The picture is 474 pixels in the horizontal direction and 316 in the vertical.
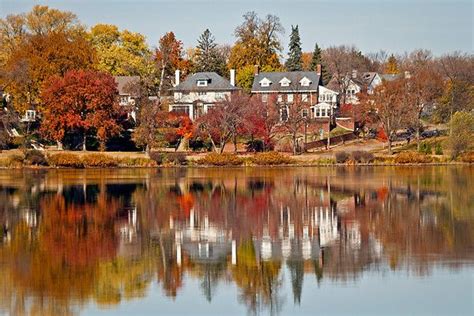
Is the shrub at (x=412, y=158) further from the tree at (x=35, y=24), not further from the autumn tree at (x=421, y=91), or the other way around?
the tree at (x=35, y=24)

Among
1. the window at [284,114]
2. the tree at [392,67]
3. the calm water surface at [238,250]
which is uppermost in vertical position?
the tree at [392,67]

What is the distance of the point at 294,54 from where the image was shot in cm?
11338

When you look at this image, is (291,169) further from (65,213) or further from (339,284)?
(339,284)

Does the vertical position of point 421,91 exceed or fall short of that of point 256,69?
it falls short

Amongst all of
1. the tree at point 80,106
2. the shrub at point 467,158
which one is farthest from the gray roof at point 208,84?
the shrub at point 467,158

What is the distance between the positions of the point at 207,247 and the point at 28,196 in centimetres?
1997

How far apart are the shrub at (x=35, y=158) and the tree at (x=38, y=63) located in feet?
32.6

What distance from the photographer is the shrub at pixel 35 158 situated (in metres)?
71.4

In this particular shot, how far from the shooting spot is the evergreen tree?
10644 cm

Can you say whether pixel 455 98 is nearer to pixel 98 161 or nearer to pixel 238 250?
pixel 98 161

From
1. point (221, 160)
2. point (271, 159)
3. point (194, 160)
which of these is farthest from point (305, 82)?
point (221, 160)

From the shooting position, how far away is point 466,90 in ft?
293

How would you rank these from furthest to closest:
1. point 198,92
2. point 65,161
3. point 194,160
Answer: point 198,92
point 194,160
point 65,161

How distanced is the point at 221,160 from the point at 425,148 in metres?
18.4
